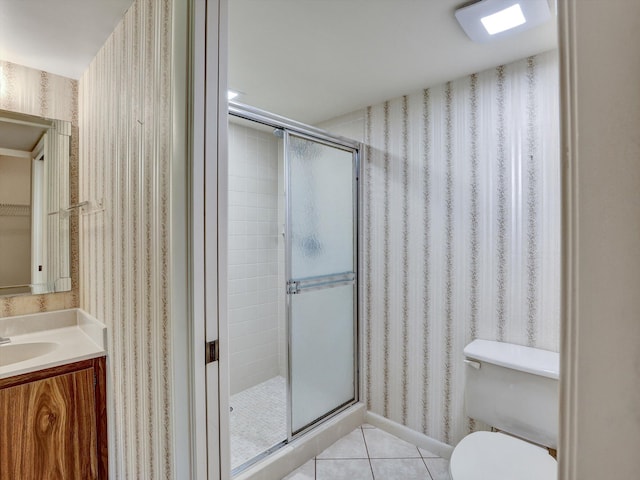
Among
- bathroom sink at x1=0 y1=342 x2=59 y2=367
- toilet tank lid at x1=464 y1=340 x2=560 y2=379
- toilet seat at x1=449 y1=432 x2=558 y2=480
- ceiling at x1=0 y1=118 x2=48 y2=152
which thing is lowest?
toilet seat at x1=449 y1=432 x2=558 y2=480

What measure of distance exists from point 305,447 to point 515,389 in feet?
3.90

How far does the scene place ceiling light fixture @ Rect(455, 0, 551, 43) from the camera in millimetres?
1278

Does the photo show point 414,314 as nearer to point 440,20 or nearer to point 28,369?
point 440,20

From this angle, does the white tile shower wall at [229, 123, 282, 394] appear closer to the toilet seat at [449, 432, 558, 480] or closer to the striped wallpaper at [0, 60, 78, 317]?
the striped wallpaper at [0, 60, 78, 317]

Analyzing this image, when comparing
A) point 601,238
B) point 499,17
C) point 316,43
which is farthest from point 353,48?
point 601,238

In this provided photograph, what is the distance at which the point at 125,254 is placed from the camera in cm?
127

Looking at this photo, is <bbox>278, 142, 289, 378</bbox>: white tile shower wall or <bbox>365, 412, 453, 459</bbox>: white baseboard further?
<bbox>278, 142, 289, 378</bbox>: white tile shower wall

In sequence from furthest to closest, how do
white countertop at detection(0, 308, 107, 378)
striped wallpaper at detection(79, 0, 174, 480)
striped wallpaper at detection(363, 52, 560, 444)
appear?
striped wallpaper at detection(363, 52, 560, 444)
white countertop at detection(0, 308, 107, 378)
striped wallpaper at detection(79, 0, 174, 480)

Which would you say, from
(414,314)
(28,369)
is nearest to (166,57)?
(28,369)

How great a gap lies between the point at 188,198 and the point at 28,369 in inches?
44.0

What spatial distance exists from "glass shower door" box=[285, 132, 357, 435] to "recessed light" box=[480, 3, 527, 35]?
3.46 feet

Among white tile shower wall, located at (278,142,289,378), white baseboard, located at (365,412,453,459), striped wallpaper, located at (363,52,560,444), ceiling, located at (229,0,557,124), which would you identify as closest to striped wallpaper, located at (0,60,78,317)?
ceiling, located at (229,0,557,124)

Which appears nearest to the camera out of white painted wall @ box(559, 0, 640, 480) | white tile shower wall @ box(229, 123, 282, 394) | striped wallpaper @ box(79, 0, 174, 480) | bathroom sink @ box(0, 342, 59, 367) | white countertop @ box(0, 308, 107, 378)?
white painted wall @ box(559, 0, 640, 480)

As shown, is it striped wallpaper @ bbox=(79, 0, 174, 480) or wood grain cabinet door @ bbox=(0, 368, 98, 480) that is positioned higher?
striped wallpaper @ bbox=(79, 0, 174, 480)
